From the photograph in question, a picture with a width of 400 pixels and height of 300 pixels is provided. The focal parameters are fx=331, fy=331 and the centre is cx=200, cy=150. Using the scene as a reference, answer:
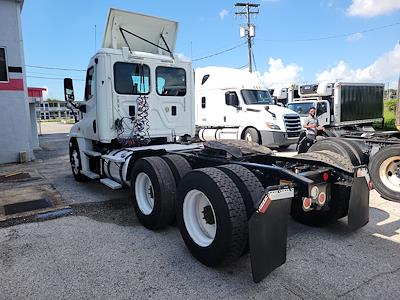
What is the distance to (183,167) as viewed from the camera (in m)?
4.62

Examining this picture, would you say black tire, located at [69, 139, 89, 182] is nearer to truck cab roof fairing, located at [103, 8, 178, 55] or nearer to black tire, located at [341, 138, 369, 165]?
truck cab roof fairing, located at [103, 8, 178, 55]

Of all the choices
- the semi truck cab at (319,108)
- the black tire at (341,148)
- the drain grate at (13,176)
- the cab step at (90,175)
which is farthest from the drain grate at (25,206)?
the semi truck cab at (319,108)

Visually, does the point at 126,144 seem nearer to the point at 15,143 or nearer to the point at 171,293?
the point at 171,293

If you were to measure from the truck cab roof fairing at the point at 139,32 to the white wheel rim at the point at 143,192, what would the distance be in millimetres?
2970

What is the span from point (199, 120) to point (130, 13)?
31.6 feet

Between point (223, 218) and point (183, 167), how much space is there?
1.57m

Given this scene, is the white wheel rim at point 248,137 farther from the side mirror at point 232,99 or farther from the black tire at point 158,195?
the black tire at point 158,195

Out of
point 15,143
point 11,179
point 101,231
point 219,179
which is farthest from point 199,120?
point 219,179

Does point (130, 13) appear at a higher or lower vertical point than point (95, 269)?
higher

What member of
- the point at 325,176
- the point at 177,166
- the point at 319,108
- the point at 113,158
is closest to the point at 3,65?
the point at 113,158

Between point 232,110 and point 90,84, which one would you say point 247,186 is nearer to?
point 90,84

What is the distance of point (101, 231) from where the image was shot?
4.66m

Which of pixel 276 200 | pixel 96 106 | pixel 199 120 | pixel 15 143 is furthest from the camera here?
pixel 199 120

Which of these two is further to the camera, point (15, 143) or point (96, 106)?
point (15, 143)
